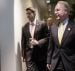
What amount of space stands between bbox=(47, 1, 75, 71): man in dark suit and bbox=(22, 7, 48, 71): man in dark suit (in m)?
0.61

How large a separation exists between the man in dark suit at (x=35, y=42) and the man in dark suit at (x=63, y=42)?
2.02 ft

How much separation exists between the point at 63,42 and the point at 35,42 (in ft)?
2.56

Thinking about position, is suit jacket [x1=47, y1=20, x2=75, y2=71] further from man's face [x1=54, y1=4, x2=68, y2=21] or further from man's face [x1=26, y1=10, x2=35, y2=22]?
man's face [x1=26, y1=10, x2=35, y2=22]

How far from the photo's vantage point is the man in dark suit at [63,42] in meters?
3.03

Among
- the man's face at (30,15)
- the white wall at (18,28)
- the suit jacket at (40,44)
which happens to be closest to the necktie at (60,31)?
the suit jacket at (40,44)

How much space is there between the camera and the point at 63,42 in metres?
3.04

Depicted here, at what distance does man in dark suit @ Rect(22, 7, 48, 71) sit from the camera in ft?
12.4

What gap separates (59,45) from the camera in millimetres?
3068

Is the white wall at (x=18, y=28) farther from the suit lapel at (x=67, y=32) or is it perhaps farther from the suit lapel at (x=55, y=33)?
the suit lapel at (x=67, y=32)

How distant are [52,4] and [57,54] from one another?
3.55ft

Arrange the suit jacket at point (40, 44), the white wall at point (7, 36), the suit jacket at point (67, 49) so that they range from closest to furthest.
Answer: the suit jacket at point (67, 49), the suit jacket at point (40, 44), the white wall at point (7, 36)

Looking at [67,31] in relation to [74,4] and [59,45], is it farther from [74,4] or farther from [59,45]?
[74,4]

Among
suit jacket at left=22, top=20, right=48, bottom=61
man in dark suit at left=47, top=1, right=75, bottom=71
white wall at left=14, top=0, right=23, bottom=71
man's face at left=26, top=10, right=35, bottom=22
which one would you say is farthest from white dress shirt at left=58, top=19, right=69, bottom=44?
white wall at left=14, top=0, right=23, bottom=71

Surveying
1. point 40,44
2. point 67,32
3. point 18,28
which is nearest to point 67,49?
point 67,32
